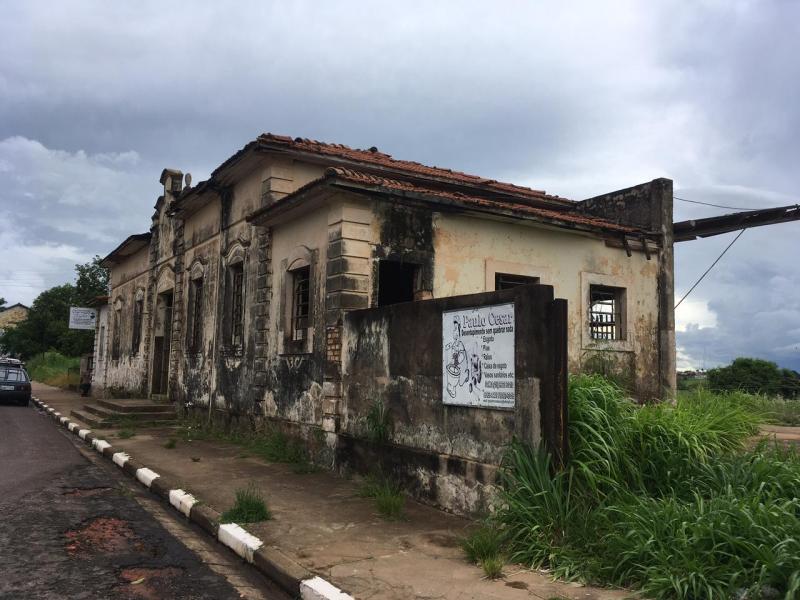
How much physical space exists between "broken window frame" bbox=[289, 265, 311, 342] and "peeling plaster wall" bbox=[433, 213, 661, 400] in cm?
239

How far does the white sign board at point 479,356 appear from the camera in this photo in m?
6.04

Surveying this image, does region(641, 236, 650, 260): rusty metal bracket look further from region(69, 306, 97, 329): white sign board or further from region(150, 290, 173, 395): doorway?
region(69, 306, 97, 329): white sign board

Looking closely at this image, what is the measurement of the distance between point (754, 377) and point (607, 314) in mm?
11094

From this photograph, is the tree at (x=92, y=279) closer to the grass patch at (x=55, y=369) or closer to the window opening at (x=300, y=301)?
the grass patch at (x=55, y=369)

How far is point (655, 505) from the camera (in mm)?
4754

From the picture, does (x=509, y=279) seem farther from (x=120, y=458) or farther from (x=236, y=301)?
(x=120, y=458)

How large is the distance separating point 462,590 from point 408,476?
2.86 meters

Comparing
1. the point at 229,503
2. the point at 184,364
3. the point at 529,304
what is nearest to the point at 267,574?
the point at 229,503

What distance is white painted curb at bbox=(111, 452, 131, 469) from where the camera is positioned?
398 inches

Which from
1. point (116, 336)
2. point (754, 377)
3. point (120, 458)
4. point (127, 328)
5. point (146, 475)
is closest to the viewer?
point (146, 475)

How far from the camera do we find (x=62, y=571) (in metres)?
5.00

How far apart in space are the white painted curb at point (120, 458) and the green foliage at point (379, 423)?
15.0 ft

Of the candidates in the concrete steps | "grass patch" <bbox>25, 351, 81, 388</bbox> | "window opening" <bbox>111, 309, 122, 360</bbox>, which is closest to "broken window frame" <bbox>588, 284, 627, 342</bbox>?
the concrete steps

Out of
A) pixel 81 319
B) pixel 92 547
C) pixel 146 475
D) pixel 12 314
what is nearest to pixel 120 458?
pixel 146 475
